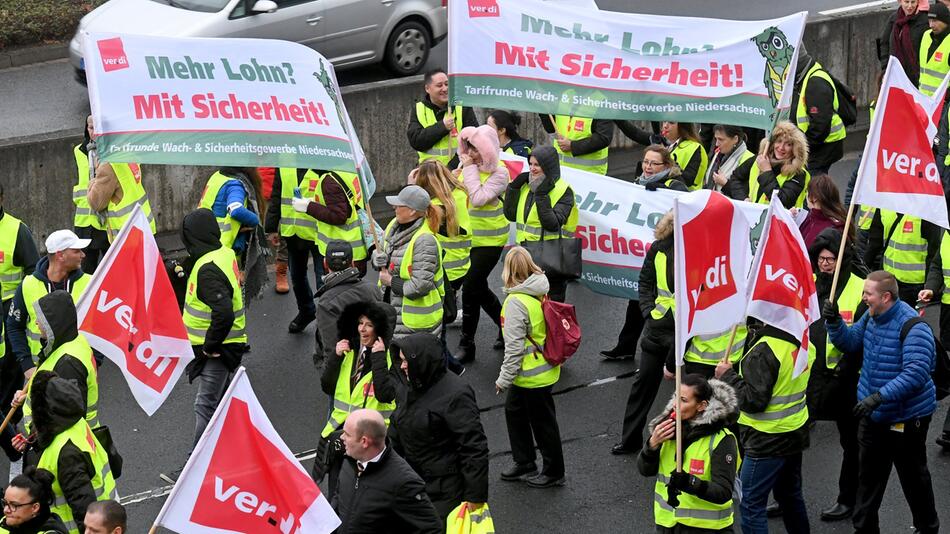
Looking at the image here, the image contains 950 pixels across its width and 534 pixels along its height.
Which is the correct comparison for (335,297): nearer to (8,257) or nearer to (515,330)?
(515,330)

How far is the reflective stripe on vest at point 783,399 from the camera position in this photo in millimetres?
8406

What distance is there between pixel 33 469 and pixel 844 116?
820 centimetres

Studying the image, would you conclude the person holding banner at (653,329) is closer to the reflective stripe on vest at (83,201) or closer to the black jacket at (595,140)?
the black jacket at (595,140)

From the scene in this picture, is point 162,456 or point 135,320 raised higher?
point 135,320

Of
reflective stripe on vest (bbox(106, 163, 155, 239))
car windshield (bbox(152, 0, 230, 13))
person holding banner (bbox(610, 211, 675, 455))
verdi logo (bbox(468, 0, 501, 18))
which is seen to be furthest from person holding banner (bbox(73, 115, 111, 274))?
car windshield (bbox(152, 0, 230, 13))

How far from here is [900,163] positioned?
955 centimetres

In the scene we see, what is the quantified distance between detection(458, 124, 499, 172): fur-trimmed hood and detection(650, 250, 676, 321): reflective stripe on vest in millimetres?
1895

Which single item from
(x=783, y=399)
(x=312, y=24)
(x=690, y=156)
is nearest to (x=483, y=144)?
(x=690, y=156)

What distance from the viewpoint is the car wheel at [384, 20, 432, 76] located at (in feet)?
56.4

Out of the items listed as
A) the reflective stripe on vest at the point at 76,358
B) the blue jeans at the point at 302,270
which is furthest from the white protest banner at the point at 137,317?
the blue jeans at the point at 302,270

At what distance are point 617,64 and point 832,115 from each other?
A: 2.47 metres

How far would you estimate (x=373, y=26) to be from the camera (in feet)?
55.4

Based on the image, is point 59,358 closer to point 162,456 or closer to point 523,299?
point 162,456

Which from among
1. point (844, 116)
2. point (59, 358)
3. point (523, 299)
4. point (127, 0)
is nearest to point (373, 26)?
point (127, 0)
